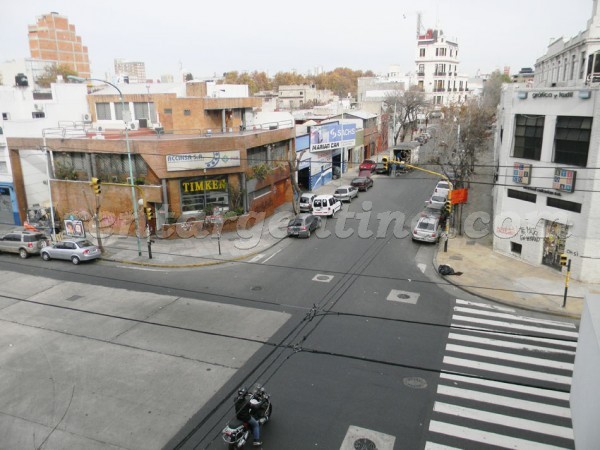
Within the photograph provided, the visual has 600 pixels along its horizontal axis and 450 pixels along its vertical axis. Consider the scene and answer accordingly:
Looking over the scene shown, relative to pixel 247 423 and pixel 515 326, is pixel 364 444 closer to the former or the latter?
pixel 247 423

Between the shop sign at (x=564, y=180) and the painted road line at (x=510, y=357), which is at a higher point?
the shop sign at (x=564, y=180)

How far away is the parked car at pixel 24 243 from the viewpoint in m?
29.5

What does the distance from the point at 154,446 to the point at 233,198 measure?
23.3 metres

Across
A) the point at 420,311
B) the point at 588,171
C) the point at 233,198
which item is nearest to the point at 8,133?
the point at 233,198

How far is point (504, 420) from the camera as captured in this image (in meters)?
12.6

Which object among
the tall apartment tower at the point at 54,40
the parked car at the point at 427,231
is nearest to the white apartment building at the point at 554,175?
the parked car at the point at 427,231

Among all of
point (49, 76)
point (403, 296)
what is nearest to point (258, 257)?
point (403, 296)

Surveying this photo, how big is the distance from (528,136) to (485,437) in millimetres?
19195

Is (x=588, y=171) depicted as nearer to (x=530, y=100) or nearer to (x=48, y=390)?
(x=530, y=100)

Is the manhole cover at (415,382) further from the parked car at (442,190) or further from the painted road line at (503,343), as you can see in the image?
the parked car at (442,190)

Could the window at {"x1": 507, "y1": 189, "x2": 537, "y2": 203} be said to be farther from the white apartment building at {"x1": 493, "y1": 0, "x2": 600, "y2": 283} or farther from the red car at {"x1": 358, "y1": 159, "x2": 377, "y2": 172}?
the red car at {"x1": 358, "y1": 159, "x2": 377, "y2": 172}

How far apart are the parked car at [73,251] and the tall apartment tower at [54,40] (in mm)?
129483

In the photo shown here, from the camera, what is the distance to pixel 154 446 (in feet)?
39.4

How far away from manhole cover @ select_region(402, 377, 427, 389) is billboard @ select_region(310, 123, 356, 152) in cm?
3523
